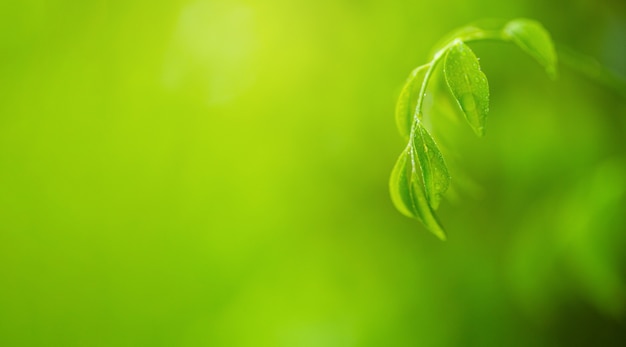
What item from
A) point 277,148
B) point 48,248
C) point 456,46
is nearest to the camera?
point 456,46

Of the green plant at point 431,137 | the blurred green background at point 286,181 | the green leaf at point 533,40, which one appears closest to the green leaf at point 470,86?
the green plant at point 431,137

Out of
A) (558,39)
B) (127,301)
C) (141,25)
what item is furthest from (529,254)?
(141,25)

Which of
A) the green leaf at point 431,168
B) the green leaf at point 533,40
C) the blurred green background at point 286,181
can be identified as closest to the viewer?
the green leaf at point 431,168

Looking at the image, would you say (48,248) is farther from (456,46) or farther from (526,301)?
(526,301)

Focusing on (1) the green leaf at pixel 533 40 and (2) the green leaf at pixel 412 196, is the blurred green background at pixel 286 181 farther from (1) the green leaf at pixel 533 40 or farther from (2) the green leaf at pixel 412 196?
(2) the green leaf at pixel 412 196

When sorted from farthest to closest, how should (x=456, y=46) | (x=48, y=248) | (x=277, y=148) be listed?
(x=277, y=148) < (x=48, y=248) < (x=456, y=46)

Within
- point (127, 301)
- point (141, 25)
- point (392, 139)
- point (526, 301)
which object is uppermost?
point (141, 25)

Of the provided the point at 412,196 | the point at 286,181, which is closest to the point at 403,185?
the point at 412,196
